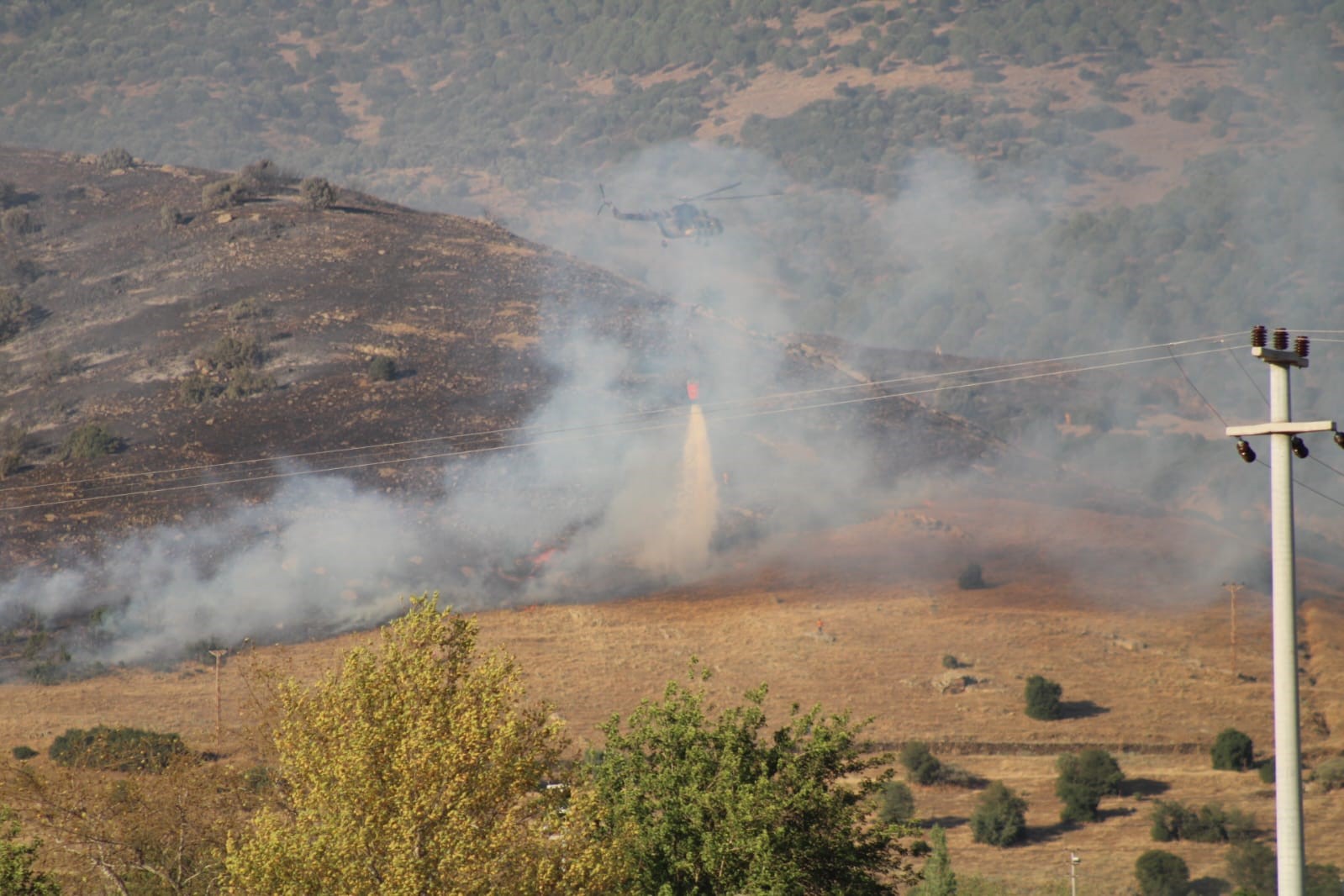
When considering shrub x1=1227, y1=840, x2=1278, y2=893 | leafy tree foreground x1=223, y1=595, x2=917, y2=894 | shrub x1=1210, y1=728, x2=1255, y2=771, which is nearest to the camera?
leafy tree foreground x1=223, y1=595, x2=917, y2=894

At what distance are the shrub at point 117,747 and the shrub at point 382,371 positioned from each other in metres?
35.1

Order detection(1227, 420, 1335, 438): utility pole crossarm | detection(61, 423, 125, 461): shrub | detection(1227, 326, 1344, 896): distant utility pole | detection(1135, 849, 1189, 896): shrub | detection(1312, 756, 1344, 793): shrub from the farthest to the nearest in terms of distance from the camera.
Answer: detection(61, 423, 125, 461): shrub, detection(1312, 756, 1344, 793): shrub, detection(1135, 849, 1189, 896): shrub, detection(1227, 420, 1335, 438): utility pole crossarm, detection(1227, 326, 1344, 896): distant utility pole

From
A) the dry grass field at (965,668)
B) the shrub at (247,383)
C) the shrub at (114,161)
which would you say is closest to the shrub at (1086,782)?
the dry grass field at (965,668)

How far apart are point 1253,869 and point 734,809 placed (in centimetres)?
2436

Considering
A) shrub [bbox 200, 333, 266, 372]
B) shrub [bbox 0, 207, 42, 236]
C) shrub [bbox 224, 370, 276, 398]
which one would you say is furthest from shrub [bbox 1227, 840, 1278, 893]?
shrub [bbox 0, 207, 42, 236]

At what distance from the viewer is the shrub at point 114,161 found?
118 meters

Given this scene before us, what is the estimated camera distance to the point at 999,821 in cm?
4397

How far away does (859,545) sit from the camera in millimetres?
70375

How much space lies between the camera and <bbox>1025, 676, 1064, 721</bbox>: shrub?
5231 centimetres

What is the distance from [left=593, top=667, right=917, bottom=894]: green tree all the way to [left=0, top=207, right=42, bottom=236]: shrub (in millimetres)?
97004

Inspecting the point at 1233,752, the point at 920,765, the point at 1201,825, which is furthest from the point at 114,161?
the point at 1201,825

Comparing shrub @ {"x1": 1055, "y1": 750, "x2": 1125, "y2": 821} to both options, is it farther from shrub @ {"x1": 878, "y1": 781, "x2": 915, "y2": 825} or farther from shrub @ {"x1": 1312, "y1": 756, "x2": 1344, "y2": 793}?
shrub @ {"x1": 1312, "y1": 756, "x2": 1344, "y2": 793}

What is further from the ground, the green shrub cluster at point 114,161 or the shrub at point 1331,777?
the green shrub cluster at point 114,161

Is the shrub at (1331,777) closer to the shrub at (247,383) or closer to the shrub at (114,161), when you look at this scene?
the shrub at (247,383)
